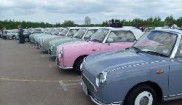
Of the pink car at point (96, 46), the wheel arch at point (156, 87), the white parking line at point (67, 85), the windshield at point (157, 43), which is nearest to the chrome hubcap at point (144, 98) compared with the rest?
the wheel arch at point (156, 87)

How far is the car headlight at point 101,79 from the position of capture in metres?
5.15

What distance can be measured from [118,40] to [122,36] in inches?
10.2

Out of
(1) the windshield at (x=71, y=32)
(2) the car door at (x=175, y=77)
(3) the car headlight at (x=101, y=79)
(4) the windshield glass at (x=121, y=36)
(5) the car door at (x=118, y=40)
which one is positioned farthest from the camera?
(1) the windshield at (x=71, y=32)

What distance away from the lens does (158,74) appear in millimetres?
5391

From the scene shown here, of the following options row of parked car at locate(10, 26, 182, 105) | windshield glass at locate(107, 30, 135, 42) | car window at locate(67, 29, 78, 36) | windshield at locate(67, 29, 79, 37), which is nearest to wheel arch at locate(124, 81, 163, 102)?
row of parked car at locate(10, 26, 182, 105)

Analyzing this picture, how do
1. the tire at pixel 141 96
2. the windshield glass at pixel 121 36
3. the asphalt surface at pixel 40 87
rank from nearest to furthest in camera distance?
the tire at pixel 141 96, the asphalt surface at pixel 40 87, the windshield glass at pixel 121 36

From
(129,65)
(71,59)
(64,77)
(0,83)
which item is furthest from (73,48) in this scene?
(129,65)

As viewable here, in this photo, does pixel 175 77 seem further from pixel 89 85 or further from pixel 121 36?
pixel 121 36

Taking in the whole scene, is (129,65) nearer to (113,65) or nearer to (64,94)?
(113,65)

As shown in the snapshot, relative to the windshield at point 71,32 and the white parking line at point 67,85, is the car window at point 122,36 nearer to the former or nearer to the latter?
the white parking line at point 67,85

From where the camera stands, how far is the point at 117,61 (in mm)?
5684

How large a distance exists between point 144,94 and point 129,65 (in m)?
0.57

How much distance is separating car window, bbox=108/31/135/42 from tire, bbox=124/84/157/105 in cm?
454

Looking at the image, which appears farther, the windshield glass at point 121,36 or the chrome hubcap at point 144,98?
the windshield glass at point 121,36
